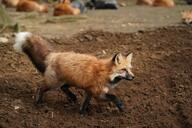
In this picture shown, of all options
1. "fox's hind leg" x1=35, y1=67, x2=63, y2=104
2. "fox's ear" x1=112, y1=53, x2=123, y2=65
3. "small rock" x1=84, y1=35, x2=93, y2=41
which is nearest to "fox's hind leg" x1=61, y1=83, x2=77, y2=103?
"fox's hind leg" x1=35, y1=67, x2=63, y2=104

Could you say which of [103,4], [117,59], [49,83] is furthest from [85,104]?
[103,4]

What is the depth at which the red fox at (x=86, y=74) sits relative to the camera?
708 centimetres

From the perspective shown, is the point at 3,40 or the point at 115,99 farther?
the point at 3,40

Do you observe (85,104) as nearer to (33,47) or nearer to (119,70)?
(119,70)

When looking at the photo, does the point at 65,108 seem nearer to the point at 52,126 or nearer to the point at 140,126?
the point at 52,126

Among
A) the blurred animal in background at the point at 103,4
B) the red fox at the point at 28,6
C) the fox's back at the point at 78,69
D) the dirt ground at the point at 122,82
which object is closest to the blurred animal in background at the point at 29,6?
the red fox at the point at 28,6

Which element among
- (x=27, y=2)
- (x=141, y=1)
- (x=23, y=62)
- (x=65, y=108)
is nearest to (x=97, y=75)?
(x=65, y=108)

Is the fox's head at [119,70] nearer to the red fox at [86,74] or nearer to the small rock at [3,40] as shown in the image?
the red fox at [86,74]

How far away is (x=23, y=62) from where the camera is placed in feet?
28.8

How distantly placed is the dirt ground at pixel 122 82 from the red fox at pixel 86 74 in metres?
A: 0.24

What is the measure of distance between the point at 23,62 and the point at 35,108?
1.62m

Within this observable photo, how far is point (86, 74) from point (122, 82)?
1.08 meters

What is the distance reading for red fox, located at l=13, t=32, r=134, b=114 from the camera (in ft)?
23.2

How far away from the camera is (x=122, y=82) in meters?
8.07
